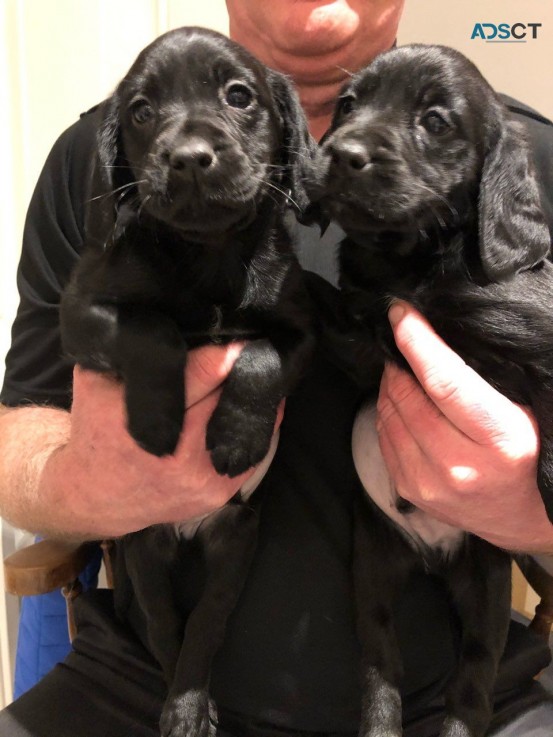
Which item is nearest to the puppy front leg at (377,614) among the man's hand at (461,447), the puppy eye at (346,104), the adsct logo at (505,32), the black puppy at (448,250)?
the black puppy at (448,250)

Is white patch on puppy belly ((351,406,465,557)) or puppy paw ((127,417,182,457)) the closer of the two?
puppy paw ((127,417,182,457))

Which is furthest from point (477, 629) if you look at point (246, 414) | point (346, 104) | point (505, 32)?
point (505, 32)

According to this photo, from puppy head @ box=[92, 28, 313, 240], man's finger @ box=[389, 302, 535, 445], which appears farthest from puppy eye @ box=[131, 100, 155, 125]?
man's finger @ box=[389, 302, 535, 445]

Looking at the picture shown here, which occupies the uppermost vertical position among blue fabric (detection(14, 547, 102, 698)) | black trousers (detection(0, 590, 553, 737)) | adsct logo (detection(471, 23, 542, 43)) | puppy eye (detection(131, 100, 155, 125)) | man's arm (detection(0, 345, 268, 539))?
adsct logo (detection(471, 23, 542, 43))

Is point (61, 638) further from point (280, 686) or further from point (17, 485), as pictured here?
point (280, 686)

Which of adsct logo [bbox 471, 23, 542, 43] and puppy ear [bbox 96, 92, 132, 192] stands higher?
adsct logo [bbox 471, 23, 542, 43]

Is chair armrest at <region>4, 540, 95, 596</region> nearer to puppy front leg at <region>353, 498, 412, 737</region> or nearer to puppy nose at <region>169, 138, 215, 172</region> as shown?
puppy front leg at <region>353, 498, 412, 737</region>
